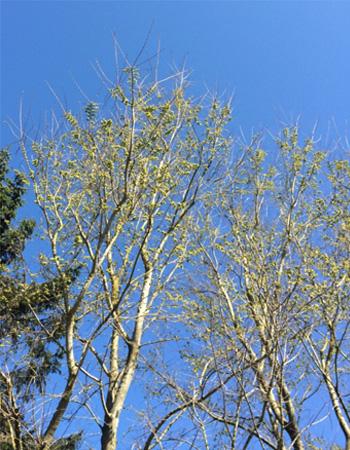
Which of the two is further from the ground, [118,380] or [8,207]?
[8,207]

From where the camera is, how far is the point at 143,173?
17.7 feet

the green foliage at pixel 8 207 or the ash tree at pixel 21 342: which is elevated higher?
the green foliage at pixel 8 207

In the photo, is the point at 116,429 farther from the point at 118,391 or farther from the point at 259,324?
the point at 259,324

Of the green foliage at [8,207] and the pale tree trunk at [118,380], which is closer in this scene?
the pale tree trunk at [118,380]

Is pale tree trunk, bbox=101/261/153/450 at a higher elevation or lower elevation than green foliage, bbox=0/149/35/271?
lower

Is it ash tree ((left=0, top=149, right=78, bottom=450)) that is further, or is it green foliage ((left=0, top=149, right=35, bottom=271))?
green foliage ((left=0, top=149, right=35, bottom=271))

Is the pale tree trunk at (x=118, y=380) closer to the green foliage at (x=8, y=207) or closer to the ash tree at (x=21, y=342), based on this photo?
the ash tree at (x=21, y=342)

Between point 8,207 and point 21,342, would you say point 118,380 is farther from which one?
point 8,207

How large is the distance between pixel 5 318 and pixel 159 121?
10.3 ft

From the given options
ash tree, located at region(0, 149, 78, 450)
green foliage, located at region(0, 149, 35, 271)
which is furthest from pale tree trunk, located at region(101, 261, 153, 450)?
green foliage, located at region(0, 149, 35, 271)

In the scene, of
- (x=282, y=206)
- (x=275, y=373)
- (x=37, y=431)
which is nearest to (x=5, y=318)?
(x=37, y=431)

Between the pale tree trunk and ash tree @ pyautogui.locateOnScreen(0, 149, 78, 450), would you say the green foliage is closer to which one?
ash tree @ pyautogui.locateOnScreen(0, 149, 78, 450)

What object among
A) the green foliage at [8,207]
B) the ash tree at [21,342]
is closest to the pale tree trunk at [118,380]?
the ash tree at [21,342]

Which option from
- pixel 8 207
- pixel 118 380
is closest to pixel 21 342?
pixel 118 380
